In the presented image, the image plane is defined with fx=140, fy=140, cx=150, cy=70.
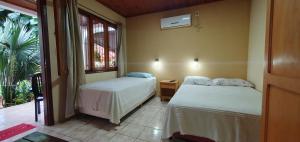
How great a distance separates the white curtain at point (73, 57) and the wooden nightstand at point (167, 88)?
1959mm

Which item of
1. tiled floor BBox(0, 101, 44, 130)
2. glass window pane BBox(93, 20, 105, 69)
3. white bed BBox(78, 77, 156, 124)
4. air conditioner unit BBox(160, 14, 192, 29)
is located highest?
air conditioner unit BBox(160, 14, 192, 29)

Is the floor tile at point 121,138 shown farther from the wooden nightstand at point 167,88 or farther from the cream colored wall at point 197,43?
the cream colored wall at point 197,43

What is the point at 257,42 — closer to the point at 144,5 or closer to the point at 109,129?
the point at 144,5

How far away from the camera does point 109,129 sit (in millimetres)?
2242

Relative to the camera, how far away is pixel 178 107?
5.64 ft

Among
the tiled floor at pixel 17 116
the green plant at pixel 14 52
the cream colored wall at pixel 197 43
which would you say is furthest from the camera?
the green plant at pixel 14 52

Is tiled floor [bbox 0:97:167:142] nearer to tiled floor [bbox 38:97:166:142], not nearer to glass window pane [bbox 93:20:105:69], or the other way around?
tiled floor [bbox 38:97:166:142]

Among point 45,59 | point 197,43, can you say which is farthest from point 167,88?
point 45,59

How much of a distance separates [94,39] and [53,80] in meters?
1.41

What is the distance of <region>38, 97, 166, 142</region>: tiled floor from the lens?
1.98 meters

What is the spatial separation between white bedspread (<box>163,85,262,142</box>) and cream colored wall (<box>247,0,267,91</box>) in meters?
0.99

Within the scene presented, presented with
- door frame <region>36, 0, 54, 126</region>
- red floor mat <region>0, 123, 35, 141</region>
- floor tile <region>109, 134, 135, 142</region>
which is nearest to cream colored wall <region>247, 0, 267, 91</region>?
floor tile <region>109, 134, 135, 142</region>

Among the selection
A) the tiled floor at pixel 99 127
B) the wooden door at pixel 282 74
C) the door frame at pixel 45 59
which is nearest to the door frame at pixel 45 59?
the door frame at pixel 45 59

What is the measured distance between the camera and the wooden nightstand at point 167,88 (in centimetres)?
361
